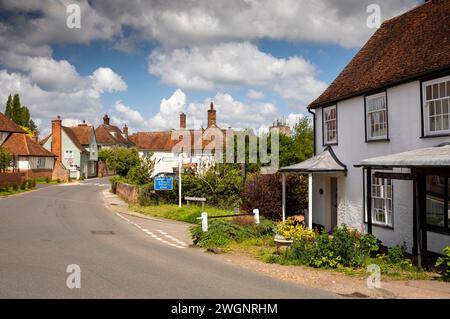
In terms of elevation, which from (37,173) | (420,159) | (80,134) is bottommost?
(420,159)

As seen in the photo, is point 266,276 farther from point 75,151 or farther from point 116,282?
point 75,151

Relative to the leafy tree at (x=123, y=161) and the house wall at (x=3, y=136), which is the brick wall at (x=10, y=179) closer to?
the leafy tree at (x=123, y=161)

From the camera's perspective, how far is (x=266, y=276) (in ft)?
35.8

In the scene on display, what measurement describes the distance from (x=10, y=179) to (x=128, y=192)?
735 inches

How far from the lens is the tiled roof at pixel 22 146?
5884 centimetres

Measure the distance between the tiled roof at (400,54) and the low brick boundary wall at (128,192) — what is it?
52.5 feet

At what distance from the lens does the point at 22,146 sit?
2360 inches

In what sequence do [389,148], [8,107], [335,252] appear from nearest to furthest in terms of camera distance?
[335,252] < [389,148] < [8,107]

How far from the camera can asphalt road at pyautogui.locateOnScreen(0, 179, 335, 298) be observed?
888 cm

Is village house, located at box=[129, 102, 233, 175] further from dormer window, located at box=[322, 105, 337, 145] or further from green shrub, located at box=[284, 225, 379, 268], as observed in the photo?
green shrub, located at box=[284, 225, 379, 268]

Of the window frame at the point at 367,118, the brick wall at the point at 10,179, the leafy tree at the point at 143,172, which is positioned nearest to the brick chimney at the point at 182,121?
the brick wall at the point at 10,179

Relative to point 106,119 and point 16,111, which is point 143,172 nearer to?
point 106,119

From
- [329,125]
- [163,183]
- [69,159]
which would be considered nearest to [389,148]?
[329,125]
